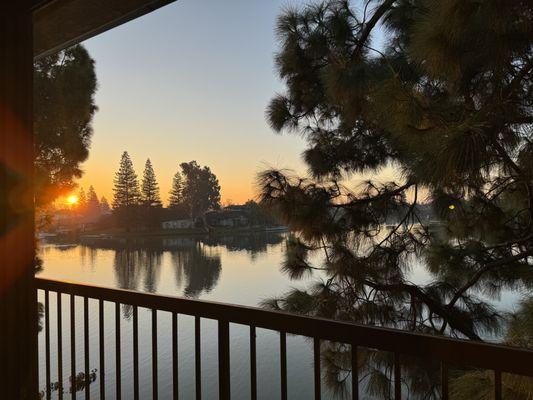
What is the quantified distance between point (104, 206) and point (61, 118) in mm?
9582

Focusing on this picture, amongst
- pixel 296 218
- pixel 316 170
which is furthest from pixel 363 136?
pixel 296 218

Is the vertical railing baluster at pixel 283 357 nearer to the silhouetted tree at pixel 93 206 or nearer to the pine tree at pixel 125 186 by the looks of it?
the silhouetted tree at pixel 93 206

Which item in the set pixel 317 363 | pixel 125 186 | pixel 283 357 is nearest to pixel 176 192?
pixel 125 186

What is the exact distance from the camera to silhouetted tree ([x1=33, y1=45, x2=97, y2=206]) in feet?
20.2

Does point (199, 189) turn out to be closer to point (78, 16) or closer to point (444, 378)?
point (78, 16)

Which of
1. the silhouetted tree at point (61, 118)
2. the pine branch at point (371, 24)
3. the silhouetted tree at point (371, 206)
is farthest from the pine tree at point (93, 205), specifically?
the pine branch at point (371, 24)

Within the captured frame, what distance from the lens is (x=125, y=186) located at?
1711 cm

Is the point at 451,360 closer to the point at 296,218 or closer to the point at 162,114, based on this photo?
the point at 296,218

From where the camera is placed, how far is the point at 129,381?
10422 millimetres

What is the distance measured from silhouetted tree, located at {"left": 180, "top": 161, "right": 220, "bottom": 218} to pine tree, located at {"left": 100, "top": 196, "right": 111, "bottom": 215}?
11.5 ft

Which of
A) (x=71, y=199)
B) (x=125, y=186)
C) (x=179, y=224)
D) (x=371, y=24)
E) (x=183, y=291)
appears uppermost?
(x=371, y=24)

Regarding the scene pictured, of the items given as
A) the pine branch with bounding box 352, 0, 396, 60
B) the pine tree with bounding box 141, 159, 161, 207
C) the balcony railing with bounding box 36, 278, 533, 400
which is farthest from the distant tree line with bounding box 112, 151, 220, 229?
the balcony railing with bounding box 36, 278, 533, 400

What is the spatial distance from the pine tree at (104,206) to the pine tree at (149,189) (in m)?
1.25

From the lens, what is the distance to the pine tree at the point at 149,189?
15266 mm
